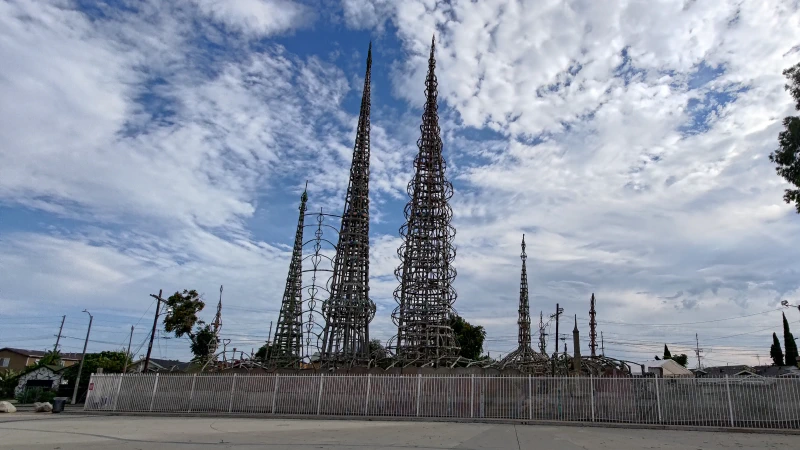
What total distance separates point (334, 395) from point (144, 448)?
483 inches

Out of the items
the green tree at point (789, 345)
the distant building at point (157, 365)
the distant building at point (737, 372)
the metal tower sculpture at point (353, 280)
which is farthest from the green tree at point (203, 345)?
the green tree at point (789, 345)

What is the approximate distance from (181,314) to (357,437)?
2955 centimetres

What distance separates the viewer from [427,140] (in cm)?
4212

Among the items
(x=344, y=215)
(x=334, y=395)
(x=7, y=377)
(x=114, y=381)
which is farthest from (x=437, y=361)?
(x=7, y=377)

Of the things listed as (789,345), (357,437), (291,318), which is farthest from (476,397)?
Result: (789,345)

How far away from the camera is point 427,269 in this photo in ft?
126

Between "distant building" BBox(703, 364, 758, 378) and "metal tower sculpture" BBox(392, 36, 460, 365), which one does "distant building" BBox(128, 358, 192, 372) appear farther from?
"distant building" BBox(703, 364, 758, 378)

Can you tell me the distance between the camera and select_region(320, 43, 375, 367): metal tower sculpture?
123ft

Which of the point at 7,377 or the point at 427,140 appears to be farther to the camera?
the point at 7,377

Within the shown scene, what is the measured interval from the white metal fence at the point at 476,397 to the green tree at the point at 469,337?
132ft

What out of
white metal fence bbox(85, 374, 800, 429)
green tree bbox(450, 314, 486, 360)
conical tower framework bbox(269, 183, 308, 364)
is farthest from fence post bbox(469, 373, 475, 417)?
green tree bbox(450, 314, 486, 360)

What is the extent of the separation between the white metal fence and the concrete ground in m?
1.55

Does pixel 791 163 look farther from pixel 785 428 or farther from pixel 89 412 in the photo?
pixel 89 412

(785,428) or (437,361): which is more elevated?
(437,361)
